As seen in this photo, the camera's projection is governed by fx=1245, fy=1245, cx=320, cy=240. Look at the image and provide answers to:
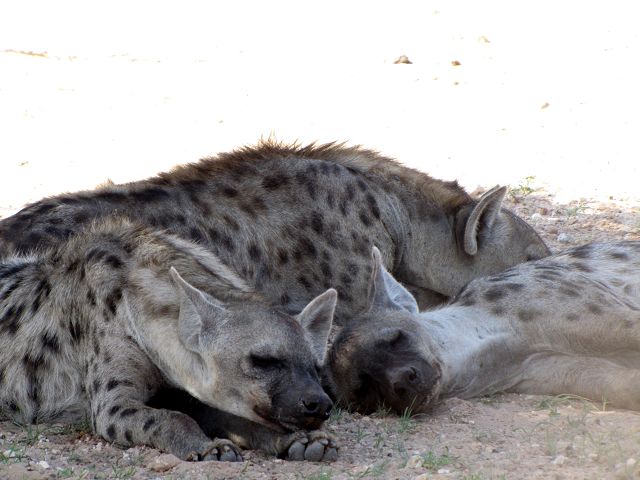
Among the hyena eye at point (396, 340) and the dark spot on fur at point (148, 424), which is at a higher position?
the hyena eye at point (396, 340)

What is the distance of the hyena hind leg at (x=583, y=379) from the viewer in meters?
4.91

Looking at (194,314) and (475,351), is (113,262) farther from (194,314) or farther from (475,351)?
(475,351)

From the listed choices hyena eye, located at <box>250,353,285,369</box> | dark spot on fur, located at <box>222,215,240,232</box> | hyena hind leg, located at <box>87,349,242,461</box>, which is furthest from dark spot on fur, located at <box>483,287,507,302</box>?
hyena hind leg, located at <box>87,349,242,461</box>

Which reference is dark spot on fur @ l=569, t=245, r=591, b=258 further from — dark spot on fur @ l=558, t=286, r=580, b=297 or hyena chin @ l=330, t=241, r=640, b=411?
dark spot on fur @ l=558, t=286, r=580, b=297

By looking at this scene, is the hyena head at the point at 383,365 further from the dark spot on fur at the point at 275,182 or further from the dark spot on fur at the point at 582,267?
the dark spot on fur at the point at 275,182

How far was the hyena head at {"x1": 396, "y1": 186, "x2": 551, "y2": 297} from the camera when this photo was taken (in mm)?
6477

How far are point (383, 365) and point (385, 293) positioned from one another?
486 mm

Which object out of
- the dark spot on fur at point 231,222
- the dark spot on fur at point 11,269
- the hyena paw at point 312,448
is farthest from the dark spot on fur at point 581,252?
the dark spot on fur at point 11,269

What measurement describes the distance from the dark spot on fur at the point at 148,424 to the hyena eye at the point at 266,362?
43cm

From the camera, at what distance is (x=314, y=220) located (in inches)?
245

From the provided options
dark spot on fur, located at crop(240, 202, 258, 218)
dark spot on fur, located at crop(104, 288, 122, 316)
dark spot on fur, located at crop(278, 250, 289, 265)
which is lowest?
dark spot on fur, located at crop(278, 250, 289, 265)

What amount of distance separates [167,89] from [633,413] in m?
6.18

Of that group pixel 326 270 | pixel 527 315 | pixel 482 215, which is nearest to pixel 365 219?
pixel 326 270

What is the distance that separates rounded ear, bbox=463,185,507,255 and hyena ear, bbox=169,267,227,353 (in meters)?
2.30
